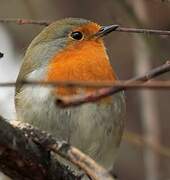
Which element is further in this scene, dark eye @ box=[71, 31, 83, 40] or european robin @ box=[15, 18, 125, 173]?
dark eye @ box=[71, 31, 83, 40]

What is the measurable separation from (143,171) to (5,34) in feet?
6.23

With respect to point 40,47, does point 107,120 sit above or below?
below

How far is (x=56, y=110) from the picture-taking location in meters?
3.44

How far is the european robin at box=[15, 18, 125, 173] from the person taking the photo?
3.47m

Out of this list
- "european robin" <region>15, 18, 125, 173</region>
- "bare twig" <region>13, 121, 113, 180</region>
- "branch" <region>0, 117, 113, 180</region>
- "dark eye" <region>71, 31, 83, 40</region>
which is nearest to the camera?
"bare twig" <region>13, 121, 113, 180</region>

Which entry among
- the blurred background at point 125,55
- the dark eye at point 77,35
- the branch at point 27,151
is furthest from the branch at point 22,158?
the blurred background at point 125,55

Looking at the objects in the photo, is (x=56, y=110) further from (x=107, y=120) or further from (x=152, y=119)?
(x=152, y=119)

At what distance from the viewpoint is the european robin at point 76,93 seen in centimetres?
347

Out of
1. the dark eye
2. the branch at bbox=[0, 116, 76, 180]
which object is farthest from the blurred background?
the branch at bbox=[0, 116, 76, 180]

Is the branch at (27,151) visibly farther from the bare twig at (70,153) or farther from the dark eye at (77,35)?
the dark eye at (77,35)

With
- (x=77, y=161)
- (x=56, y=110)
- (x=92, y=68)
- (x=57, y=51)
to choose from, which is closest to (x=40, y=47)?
(x=57, y=51)

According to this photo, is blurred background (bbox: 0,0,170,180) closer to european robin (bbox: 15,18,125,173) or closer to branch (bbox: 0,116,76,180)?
european robin (bbox: 15,18,125,173)

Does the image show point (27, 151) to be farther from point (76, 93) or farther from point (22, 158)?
point (76, 93)

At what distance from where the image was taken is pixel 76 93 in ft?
11.3
